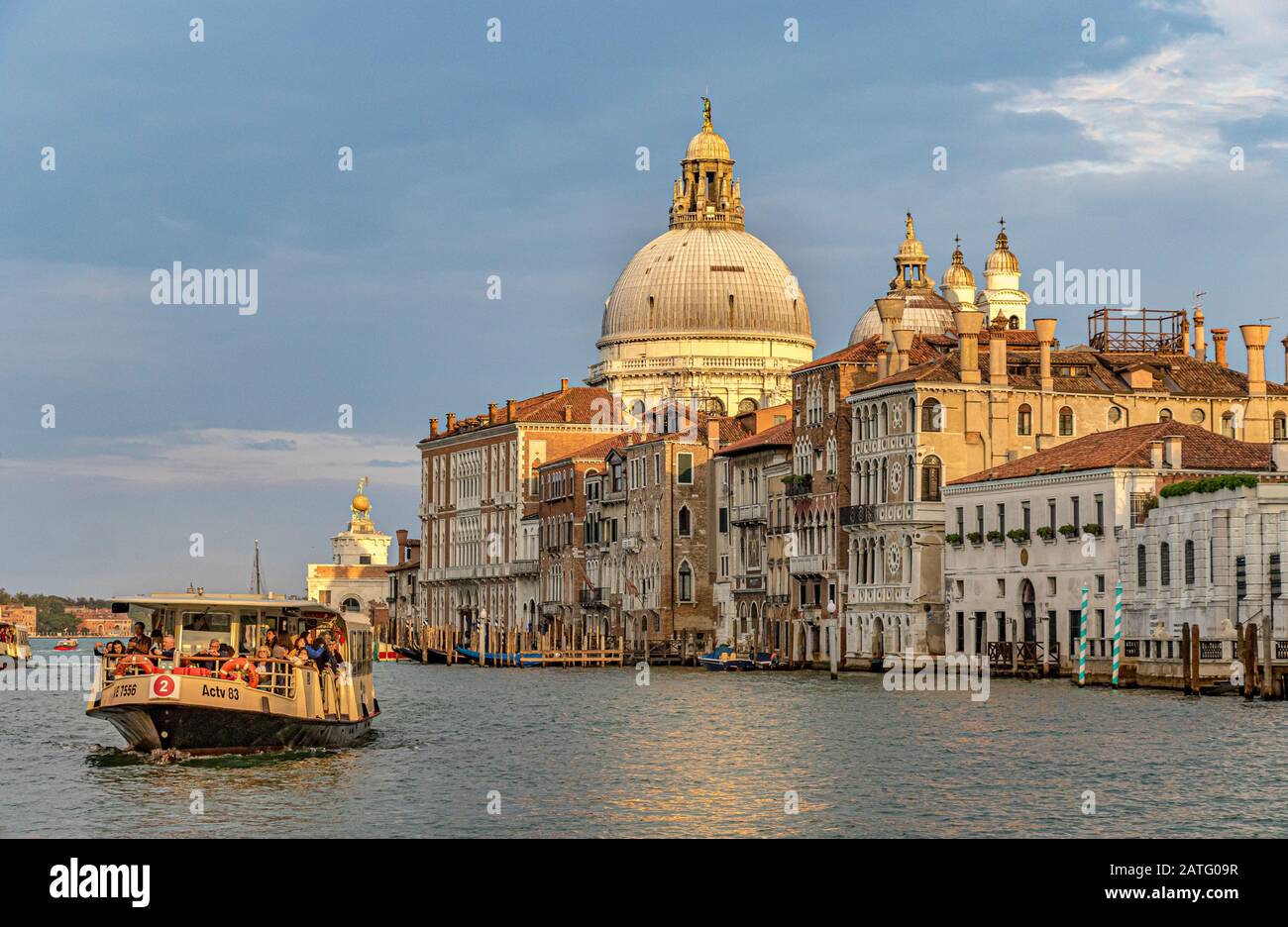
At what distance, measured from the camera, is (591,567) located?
114438 mm

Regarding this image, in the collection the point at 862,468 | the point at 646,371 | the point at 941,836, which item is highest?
the point at 646,371

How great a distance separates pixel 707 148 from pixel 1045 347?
62396mm

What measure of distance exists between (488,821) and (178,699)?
7695 millimetres

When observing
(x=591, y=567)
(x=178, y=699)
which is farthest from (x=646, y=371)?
(x=178, y=699)

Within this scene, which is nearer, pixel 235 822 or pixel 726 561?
pixel 235 822

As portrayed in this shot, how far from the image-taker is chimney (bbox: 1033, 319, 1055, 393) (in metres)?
81.5

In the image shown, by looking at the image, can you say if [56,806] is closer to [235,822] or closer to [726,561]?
[235,822]

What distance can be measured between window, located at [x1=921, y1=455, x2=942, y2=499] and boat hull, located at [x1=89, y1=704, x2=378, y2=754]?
44.3 metres

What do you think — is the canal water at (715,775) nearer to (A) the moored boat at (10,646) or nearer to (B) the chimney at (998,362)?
(B) the chimney at (998,362)

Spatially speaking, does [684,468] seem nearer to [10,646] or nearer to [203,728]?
[10,646]

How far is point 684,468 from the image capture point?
104875mm

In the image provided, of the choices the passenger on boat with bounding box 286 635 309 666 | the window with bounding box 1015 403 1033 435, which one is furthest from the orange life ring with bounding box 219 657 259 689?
the window with bounding box 1015 403 1033 435
